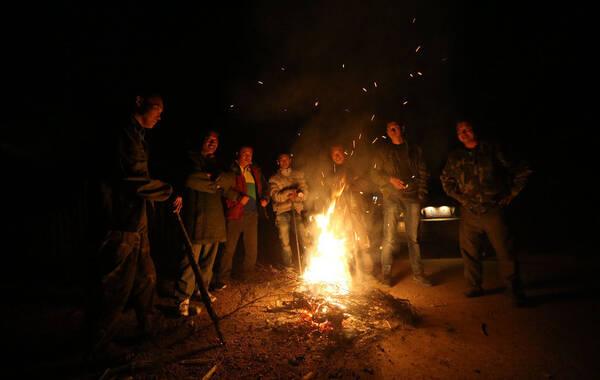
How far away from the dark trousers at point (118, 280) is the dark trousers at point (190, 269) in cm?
69

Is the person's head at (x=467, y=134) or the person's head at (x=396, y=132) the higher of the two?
the person's head at (x=396, y=132)

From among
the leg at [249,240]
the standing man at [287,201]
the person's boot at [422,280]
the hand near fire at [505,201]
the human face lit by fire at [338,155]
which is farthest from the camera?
the standing man at [287,201]

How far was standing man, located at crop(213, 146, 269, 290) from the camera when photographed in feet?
16.1

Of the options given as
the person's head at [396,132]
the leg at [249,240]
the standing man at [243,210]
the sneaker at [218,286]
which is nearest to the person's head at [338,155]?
the person's head at [396,132]

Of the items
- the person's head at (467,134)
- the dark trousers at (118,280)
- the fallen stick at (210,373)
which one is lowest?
the fallen stick at (210,373)

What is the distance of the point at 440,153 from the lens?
1143 centimetres

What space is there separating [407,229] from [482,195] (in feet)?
4.42

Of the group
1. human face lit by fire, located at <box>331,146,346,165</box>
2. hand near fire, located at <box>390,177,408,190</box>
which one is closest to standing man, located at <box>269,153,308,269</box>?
human face lit by fire, located at <box>331,146,346,165</box>

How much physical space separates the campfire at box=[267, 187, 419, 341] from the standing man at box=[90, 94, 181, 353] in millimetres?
1705

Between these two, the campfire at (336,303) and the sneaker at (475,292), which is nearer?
the campfire at (336,303)

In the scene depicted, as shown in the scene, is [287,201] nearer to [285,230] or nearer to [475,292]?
[285,230]

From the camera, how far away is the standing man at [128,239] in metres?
2.74

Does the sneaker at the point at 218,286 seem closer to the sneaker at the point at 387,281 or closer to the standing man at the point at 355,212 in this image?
the standing man at the point at 355,212

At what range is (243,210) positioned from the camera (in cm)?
508
